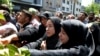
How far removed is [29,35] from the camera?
3.81m

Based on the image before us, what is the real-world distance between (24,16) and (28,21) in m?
0.12

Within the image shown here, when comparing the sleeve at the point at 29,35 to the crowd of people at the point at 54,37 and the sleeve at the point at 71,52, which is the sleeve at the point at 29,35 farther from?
the sleeve at the point at 71,52

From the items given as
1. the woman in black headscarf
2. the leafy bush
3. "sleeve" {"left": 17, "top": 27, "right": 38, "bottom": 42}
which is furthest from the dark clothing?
the leafy bush

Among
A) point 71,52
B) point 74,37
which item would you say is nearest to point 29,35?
point 74,37

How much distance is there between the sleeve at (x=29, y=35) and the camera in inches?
137

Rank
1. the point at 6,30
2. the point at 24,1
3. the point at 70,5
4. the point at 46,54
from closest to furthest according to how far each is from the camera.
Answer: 1. the point at 46,54
2. the point at 6,30
3. the point at 24,1
4. the point at 70,5

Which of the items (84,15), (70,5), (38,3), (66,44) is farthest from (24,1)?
(66,44)

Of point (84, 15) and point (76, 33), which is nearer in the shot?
point (76, 33)

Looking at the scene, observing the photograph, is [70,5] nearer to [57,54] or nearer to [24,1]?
[24,1]

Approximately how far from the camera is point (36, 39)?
4109 millimetres

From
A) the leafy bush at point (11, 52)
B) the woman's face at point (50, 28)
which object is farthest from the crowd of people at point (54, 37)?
the leafy bush at point (11, 52)

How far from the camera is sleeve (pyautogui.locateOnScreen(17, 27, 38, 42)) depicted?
11.4ft

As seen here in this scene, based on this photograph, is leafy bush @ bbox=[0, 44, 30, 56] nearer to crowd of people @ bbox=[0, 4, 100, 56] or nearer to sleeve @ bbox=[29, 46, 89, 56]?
crowd of people @ bbox=[0, 4, 100, 56]

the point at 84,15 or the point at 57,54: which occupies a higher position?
the point at 57,54
